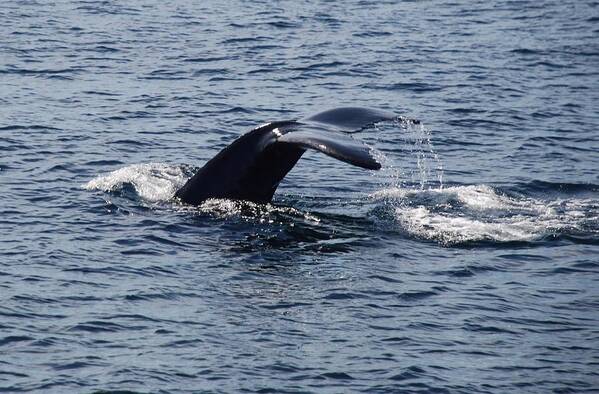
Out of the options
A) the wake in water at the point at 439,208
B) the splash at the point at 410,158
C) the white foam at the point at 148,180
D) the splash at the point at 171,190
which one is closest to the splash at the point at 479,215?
the wake in water at the point at 439,208

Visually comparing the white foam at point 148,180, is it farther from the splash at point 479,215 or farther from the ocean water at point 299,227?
the splash at point 479,215

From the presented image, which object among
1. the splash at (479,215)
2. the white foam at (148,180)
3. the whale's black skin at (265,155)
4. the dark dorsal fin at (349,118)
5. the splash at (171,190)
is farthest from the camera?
the white foam at (148,180)

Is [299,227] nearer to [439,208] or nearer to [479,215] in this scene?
[439,208]

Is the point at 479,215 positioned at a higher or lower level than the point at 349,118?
lower

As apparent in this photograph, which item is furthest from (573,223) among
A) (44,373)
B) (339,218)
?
(44,373)

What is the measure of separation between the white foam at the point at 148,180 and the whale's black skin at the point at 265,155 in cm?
79

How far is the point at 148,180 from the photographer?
16.5m

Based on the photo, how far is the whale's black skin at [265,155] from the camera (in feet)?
45.0

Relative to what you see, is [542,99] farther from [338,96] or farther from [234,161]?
[234,161]

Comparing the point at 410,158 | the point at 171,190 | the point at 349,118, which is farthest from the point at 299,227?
the point at 410,158

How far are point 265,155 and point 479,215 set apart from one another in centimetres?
279

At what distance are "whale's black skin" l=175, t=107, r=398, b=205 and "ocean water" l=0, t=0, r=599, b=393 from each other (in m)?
0.22

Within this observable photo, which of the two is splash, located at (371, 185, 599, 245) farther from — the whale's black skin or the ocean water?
the whale's black skin

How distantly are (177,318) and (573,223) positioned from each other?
5.40 meters
